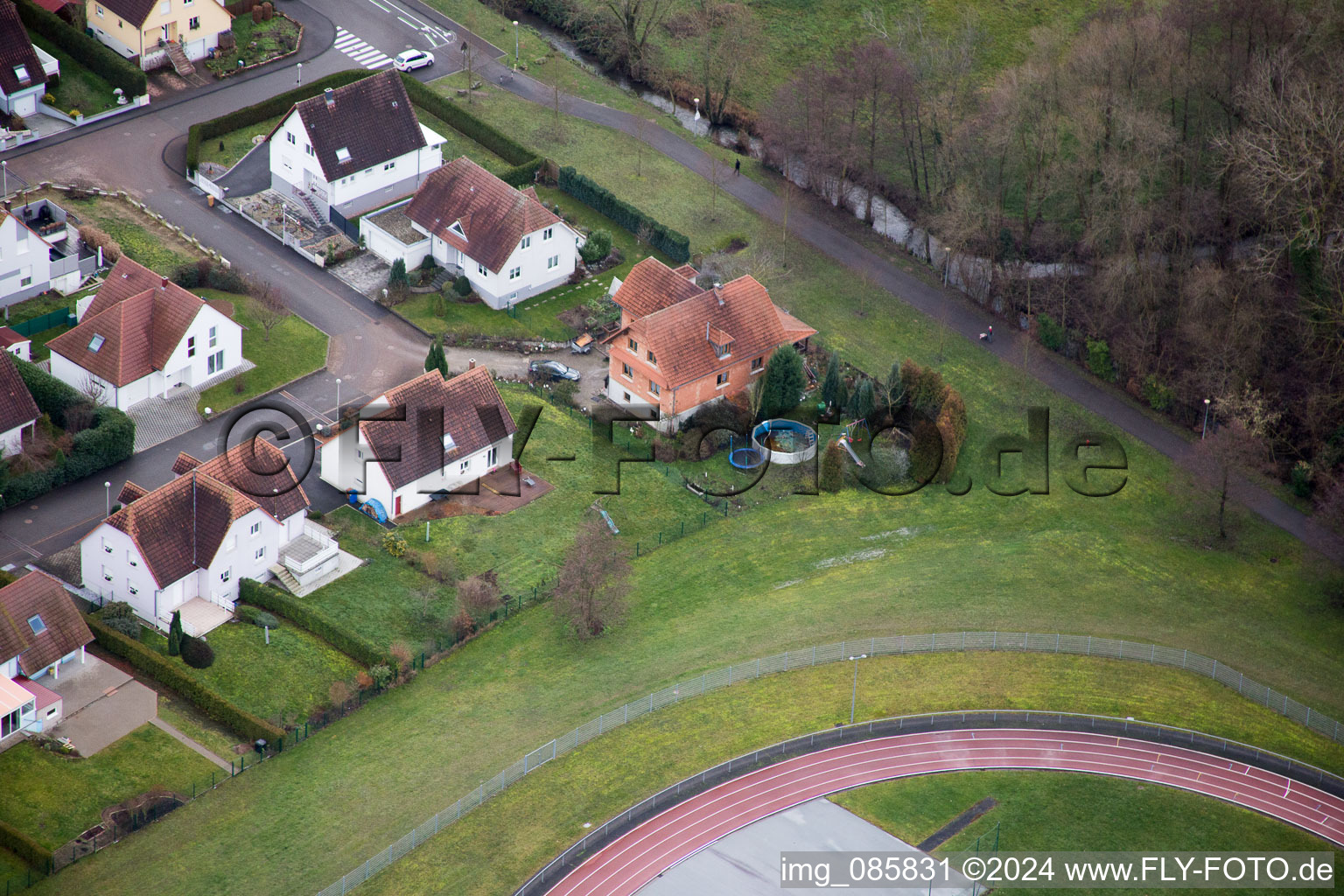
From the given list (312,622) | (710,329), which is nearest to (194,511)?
(312,622)

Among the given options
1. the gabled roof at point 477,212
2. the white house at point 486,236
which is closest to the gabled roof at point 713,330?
the white house at point 486,236

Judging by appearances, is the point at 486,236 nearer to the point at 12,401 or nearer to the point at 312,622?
the point at 12,401

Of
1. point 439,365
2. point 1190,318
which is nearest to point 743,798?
point 439,365

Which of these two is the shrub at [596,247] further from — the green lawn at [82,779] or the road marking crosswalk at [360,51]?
the green lawn at [82,779]

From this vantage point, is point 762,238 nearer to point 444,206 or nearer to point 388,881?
point 444,206

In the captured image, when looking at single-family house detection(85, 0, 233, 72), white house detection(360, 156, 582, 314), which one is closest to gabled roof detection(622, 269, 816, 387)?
white house detection(360, 156, 582, 314)
